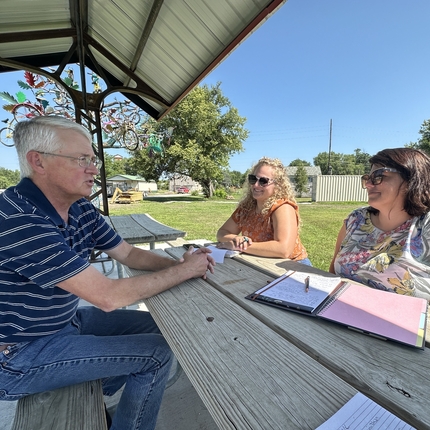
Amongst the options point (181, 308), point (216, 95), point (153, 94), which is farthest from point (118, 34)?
point (216, 95)

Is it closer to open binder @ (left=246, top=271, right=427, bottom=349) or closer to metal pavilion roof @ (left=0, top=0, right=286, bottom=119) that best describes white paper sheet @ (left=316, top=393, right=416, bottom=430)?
open binder @ (left=246, top=271, right=427, bottom=349)

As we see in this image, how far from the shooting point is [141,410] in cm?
114

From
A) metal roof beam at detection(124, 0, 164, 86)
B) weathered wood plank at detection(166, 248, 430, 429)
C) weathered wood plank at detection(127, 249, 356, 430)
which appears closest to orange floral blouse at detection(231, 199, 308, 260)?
weathered wood plank at detection(166, 248, 430, 429)

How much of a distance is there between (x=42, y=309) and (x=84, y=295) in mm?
201

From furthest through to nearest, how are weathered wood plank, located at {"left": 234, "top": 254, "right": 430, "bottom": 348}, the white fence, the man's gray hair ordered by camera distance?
the white fence
weathered wood plank, located at {"left": 234, "top": 254, "right": 430, "bottom": 348}
the man's gray hair

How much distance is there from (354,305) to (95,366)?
1017mm

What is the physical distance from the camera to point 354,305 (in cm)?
104

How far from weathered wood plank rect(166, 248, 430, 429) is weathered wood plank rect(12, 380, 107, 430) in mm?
628

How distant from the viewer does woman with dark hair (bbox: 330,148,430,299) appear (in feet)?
4.59

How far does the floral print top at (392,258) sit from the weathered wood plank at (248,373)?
35.3 inches

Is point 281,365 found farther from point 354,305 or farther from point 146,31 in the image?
point 146,31

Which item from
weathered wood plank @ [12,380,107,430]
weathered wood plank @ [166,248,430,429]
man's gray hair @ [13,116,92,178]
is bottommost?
weathered wood plank @ [12,380,107,430]

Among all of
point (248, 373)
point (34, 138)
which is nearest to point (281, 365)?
point (248, 373)

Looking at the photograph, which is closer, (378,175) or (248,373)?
(248,373)
